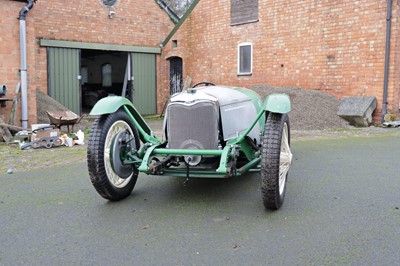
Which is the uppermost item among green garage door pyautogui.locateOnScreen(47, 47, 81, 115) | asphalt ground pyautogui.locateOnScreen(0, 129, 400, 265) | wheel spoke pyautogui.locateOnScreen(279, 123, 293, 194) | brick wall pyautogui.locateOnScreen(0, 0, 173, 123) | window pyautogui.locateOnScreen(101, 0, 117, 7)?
window pyautogui.locateOnScreen(101, 0, 117, 7)

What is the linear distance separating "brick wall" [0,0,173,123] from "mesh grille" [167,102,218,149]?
26.0 ft

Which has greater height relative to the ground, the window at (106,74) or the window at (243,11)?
the window at (243,11)

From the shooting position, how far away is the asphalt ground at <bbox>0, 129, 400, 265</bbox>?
3.30m

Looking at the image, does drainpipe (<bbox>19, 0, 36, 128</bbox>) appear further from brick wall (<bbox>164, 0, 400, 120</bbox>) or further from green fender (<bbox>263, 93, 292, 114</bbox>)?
green fender (<bbox>263, 93, 292, 114</bbox>)

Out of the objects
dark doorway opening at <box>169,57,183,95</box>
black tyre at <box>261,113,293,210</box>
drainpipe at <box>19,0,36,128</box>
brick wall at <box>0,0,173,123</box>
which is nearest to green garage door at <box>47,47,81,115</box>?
brick wall at <box>0,0,173,123</box>

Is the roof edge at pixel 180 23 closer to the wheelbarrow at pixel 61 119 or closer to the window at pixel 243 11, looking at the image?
the window at pixel 243 11

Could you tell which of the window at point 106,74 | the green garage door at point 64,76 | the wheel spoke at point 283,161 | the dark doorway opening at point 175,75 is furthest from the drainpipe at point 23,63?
the window at point 106,74

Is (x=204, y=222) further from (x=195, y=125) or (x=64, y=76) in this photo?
(x=64, y=76)

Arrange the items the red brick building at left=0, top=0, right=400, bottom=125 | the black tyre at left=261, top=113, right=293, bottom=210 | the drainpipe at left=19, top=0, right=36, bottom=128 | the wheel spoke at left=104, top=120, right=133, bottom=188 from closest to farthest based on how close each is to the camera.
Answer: the black tyre at left=261, top=113, right=293, bottom=210, the wheel spoke at left=104, top=120, right=133, bottom=188, the drainpipe at left=19, top=0, right=36, bottom=128, the red brick building at left=0, top=0, right=400, bottom=125

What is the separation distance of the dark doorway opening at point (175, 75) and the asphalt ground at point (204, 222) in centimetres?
1268

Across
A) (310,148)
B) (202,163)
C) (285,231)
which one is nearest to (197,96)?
(202,163)

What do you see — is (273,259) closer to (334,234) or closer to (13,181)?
(334,234)

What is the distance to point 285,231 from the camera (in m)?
3.79

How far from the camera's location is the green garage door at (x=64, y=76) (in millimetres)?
15750
